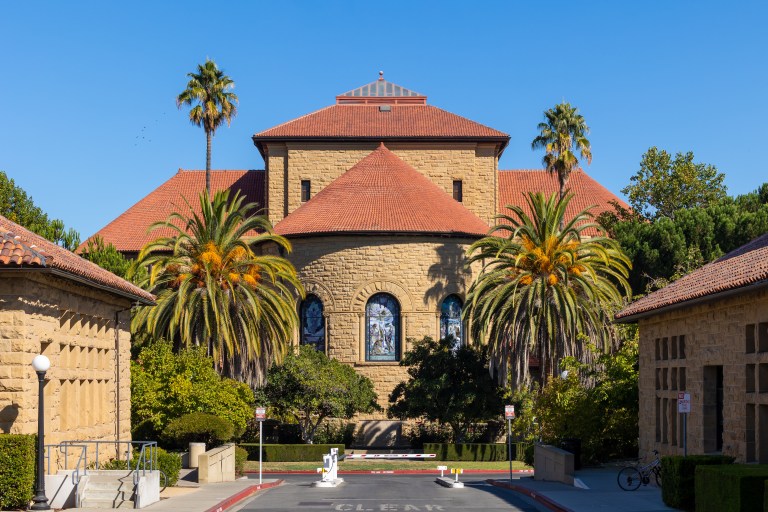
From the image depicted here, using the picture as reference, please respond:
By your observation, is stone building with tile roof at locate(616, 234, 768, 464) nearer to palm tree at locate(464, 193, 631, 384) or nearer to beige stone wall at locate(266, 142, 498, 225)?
palm tree at locate(464, 193, 631, 384)

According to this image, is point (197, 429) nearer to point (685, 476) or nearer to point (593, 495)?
point (593, 495)

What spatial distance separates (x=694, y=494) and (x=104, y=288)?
47.0ft

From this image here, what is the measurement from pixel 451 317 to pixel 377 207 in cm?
689

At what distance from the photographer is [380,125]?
69312 millimetres

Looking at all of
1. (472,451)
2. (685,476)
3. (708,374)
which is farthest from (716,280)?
(472,451)

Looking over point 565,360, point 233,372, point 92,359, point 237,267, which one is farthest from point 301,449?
point 92,359

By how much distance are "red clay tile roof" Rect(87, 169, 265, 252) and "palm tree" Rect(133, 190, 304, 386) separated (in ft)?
67.7

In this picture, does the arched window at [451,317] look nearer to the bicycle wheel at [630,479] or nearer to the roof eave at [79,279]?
the roof eave at [79,279]

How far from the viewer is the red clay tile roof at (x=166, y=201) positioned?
6996cm

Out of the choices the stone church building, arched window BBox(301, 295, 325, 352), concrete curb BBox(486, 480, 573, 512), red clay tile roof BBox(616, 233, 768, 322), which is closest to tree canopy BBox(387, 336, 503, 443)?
the stone church building

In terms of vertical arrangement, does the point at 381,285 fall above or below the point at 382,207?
below

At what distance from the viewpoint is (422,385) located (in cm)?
5375

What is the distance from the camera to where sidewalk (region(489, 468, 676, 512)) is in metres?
24.9

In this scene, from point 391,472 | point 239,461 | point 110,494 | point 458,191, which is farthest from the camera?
point 458,191
